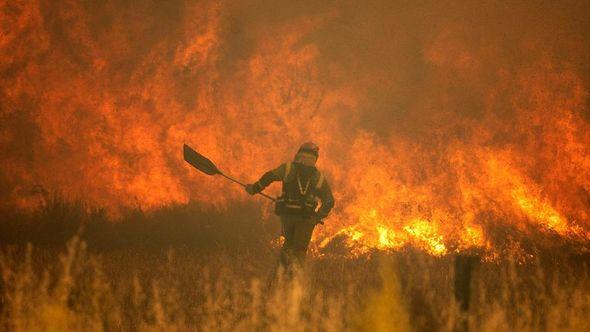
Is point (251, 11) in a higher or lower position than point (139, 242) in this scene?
higher

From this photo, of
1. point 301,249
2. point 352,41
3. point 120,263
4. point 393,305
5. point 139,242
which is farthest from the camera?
point 352,41

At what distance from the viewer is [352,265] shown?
9922 mm

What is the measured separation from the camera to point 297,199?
25.3 feet

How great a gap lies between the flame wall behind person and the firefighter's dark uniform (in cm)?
443

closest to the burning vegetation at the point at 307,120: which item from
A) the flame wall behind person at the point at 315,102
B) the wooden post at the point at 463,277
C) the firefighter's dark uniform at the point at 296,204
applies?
the flame wall behind person at the point at 315,102

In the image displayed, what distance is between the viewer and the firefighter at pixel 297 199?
25.3ft

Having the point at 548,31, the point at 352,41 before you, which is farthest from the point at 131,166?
the point at 548,31

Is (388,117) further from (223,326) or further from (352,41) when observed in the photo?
(223,326)

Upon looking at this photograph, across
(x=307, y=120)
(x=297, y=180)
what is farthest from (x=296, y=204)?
(x=307, y=120)

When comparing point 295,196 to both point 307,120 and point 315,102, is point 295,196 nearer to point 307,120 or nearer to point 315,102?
point 307,120

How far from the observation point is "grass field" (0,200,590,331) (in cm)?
615

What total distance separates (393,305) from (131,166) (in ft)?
27.7

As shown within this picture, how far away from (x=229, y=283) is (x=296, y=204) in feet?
5.75

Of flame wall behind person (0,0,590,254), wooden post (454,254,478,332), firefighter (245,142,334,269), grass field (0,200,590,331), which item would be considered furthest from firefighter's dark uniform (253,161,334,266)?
flame wall behind person (0,0,590,254)
